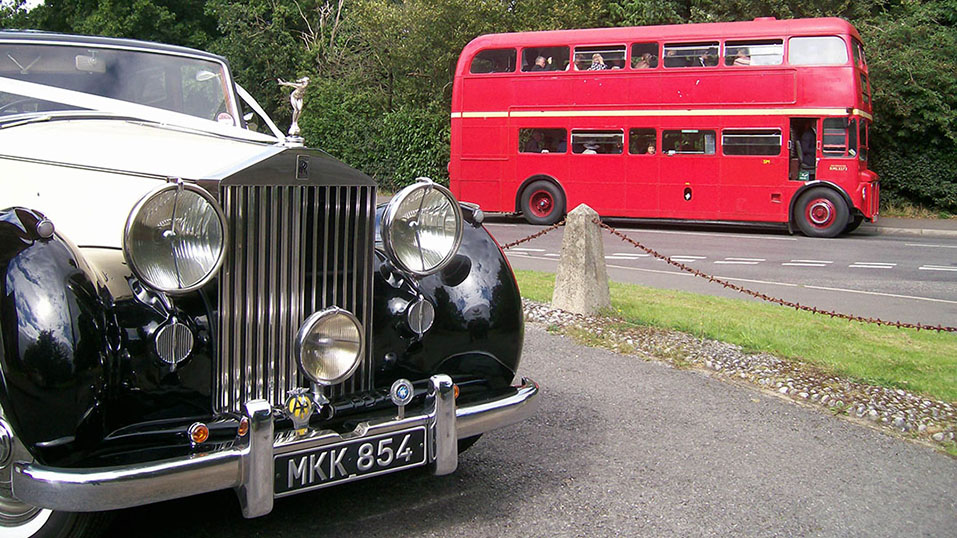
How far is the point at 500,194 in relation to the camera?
19672 mm

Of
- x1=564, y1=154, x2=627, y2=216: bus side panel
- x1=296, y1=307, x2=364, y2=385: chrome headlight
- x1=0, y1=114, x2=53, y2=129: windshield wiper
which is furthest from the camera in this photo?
x1=564, y1=154, x2=627, y2=216: bus side panel

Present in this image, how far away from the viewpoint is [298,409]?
9.90 feet

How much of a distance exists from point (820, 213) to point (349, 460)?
621 inches

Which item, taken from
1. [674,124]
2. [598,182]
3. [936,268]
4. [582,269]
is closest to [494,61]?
[598,182]

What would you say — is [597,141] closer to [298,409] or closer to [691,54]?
[691,54]

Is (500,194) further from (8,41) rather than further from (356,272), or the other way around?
(356,272)

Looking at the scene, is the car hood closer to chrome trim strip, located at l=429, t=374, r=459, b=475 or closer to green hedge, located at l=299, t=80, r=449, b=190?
chrome trim strip, located at l=429, t=374, r=459, b=475

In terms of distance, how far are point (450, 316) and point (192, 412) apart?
1128 millimetres

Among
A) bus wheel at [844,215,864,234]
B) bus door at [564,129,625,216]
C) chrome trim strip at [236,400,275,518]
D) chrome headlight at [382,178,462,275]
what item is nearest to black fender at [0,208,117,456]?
chrome trim strip at [236,400,275,518]

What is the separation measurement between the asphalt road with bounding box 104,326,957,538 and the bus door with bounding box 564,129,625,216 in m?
13.6

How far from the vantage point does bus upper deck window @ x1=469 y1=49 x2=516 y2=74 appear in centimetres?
1914

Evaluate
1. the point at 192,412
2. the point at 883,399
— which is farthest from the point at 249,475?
the point at 883,399

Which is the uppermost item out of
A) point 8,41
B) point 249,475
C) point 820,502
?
point 8,41

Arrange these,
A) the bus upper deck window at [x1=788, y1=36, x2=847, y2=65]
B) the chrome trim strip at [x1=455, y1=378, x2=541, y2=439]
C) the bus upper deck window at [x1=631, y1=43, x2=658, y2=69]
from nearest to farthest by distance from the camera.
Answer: the chrome trim strip at [x1=455, y1=378, x2=541, y2=439] < the bus upper deck window at [x1=788, y1=36, x2=847, y2=65] < the bus upper deck window at [x1=631, y1=43, x2=658, y2=69]
